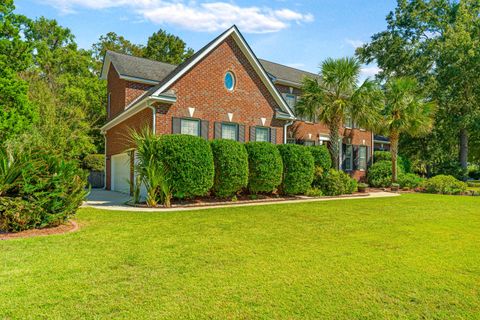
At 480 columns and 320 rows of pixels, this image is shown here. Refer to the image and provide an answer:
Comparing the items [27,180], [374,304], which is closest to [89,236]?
[27,180]

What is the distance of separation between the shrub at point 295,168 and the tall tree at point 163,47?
2892 cm

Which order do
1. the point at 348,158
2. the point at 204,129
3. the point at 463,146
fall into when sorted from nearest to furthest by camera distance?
1. the point at 204,129
2. the point at 348,158
3. the point at 463,146

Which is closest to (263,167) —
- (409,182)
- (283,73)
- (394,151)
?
(283,73)

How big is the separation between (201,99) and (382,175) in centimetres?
1474

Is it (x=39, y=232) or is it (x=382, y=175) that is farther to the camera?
(x=382, y=175)

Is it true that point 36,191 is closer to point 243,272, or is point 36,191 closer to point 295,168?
point 243,272

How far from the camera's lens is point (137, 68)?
19.3 meters

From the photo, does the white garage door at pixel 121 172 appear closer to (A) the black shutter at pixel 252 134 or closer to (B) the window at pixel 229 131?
(B) the window at pixel 229 131

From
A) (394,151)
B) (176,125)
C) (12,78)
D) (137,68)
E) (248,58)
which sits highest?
(137,68)

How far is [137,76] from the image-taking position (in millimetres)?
18328

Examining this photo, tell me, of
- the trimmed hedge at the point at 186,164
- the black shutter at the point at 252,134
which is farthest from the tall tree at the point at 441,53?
the trimmed hedge at the point at 186,164

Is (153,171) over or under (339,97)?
under

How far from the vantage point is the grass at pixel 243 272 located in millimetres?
3504

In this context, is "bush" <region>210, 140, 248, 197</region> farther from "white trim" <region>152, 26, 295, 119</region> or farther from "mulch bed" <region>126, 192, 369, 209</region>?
"white trim" <region>152, 26, 295, 119</region>
